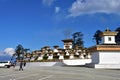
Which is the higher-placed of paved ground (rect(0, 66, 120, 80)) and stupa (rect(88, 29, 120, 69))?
stupa (rect(88, 29, 120, 69))

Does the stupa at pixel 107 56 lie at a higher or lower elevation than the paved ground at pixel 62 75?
higher

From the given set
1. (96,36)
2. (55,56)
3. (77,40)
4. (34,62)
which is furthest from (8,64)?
(96,36)

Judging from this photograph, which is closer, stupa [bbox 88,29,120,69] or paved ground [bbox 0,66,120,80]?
paved ground [bbox 0,66,120,80]

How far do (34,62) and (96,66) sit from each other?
17918 mm

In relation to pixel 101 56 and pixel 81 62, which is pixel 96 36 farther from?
pixel 101 56

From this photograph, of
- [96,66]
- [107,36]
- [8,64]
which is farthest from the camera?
[8,64]

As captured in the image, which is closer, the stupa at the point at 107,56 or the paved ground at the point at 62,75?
the paved ground at the point at 62,75

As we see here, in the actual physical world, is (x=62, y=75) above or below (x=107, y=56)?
below

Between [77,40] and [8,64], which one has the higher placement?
[77,40]

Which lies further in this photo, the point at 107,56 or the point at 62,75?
the point at 107,56

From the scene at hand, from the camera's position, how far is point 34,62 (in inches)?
2534

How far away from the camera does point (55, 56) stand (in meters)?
66.9

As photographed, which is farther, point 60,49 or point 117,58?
point 60,49

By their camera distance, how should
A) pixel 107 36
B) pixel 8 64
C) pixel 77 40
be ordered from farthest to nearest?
1. pixel 77 40
2. pixel 8 64
3. pixel 107 36
